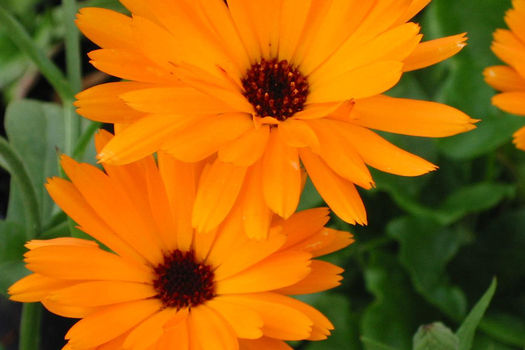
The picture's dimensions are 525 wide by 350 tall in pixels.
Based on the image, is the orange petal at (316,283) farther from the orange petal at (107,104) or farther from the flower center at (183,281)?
the orange petal at (107,104)

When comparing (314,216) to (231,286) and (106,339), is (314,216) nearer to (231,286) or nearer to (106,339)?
(231,286)

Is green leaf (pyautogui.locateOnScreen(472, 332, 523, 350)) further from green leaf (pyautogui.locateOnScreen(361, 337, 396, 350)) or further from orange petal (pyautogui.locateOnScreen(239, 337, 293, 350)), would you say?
orange petal (pyautogui.locateOnScreen(239, 337, 293, 350))

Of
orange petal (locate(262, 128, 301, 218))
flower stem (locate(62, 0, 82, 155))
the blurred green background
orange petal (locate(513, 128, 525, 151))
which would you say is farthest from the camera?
the blurred green background

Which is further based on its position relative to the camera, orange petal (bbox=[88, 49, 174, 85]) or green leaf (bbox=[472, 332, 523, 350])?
green leaf (bbox=[472, 332, 523, 350])

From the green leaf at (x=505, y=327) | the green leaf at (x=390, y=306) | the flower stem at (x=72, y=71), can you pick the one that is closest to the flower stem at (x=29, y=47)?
the flower stem at (x=72, y=71)

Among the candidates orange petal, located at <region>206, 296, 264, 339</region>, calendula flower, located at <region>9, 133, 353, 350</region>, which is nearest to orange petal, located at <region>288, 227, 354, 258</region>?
calendula flower, located at <region>9, 133, 353, 350</region>

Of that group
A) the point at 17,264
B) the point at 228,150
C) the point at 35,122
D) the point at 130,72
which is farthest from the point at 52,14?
the point at 228,150

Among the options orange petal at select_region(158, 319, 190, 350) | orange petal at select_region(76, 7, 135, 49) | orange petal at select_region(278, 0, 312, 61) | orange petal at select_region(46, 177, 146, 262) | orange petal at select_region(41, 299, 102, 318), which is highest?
orange petal at select_region(278, 0, 312, 61)
